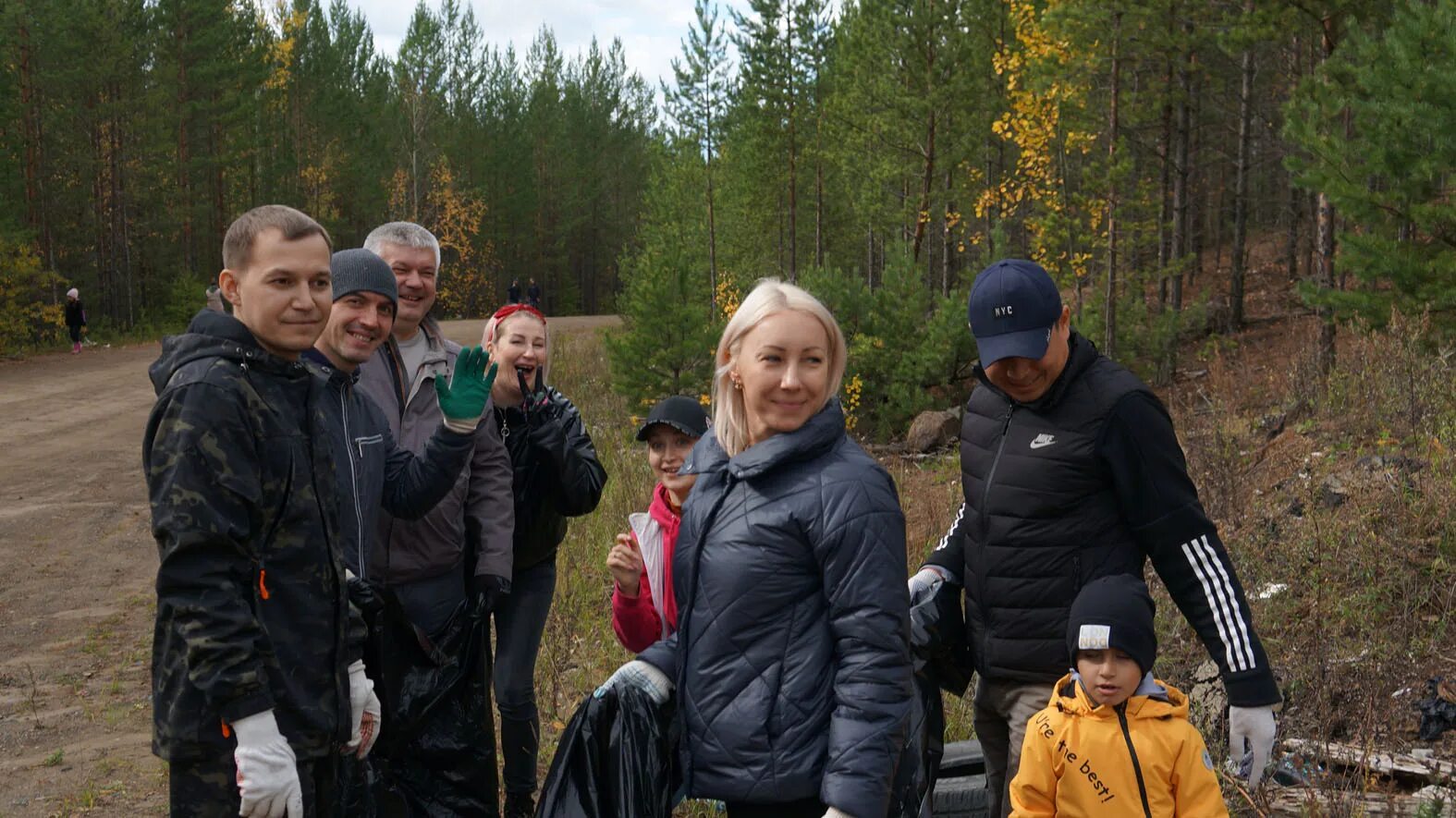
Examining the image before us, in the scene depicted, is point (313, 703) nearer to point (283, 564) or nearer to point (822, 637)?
point (283, 564)

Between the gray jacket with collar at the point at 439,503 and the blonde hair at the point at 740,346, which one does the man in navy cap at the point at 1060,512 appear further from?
the gray jacket with collar at the point at 439,503

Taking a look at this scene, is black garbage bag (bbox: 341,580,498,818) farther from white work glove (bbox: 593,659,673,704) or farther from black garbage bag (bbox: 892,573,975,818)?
black garbage bag (bbox: 892,573,975,818)

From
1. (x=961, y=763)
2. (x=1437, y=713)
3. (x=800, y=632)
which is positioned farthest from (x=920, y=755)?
(x=1437, y=713)

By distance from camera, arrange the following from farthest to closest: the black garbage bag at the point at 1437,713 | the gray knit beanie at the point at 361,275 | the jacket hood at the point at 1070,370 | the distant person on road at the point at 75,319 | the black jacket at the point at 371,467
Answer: the distant person on road at the point at 75,319
the black garbage bag at the point at 1437,713
the gray knit beanie at the point at 361,275
the black jacket at the point at 371,467
the jacket hood at the point at 1070,370

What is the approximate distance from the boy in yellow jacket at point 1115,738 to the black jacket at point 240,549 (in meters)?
1.66

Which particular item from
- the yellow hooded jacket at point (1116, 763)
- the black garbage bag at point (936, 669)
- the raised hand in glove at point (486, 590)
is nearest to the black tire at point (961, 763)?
the black garbage bag at point (936, 669)

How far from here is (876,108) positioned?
21.4 meters

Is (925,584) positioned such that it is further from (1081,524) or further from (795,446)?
(795,446)

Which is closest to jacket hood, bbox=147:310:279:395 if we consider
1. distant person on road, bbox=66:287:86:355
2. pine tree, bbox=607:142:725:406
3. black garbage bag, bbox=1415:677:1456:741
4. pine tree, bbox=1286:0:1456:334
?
black garbage bag, bbox=1415:677:1456:741

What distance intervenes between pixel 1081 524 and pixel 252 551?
1933 mm

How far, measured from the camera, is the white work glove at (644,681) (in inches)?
92.3

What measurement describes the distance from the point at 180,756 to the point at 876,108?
20671 mm

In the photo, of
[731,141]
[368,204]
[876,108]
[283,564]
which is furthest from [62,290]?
[283,564]

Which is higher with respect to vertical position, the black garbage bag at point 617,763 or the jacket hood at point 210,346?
the jacket hood at point 210,346
